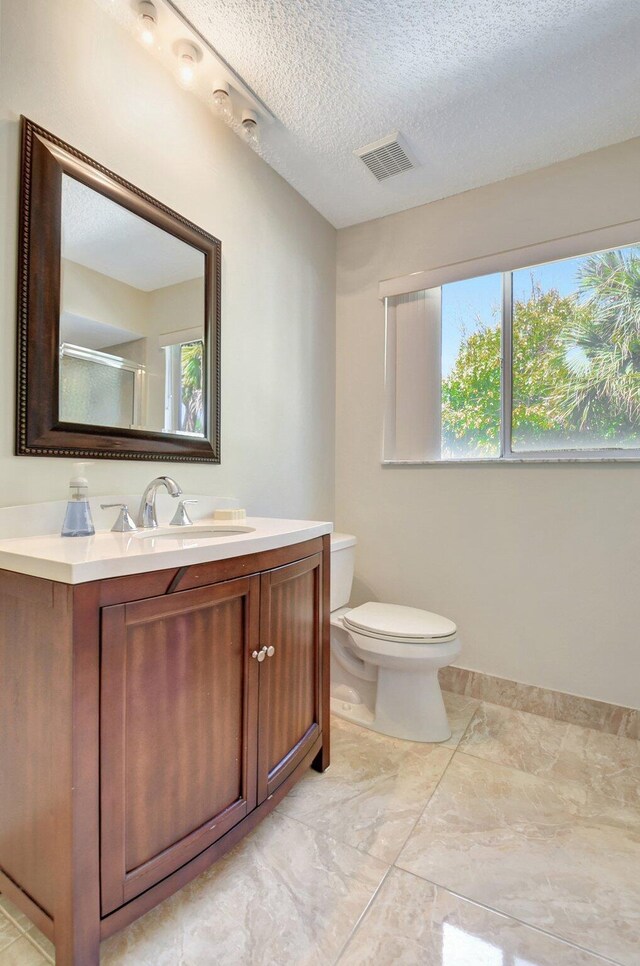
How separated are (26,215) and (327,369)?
1.50 metres

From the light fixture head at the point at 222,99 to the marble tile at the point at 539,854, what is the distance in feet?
7.85

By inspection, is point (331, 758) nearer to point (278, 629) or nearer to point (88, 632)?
point (278, 629)

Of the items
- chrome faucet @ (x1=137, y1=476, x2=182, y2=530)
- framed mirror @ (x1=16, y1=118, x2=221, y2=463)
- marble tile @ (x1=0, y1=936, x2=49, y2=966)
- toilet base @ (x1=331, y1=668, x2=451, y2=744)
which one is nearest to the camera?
marble tile @ (x1=0, y1=936, x2=49, y2=966)

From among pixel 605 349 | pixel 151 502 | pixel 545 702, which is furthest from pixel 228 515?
pixel 605 349

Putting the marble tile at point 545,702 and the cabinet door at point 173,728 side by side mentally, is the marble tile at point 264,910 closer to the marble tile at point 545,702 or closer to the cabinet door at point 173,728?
the cabinet door at point 173,728

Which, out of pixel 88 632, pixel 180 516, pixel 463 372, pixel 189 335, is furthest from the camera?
pixel 463 372

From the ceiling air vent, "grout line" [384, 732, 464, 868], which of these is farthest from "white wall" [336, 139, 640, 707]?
"grout line" [384, 732, 464, 868]

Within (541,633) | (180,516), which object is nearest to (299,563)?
(180,516)

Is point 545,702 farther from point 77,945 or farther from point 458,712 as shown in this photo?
point 77,945

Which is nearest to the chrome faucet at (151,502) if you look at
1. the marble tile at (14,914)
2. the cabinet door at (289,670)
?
the cabinet door at (289,670)

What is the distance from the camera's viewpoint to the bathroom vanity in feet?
2.55

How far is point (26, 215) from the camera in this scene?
109 cm

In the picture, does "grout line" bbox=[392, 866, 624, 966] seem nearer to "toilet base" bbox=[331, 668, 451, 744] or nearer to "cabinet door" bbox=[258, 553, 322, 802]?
"cabinet door" bbox=[258, 553, 322, 802]

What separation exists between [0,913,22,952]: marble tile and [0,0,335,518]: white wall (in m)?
0.92
